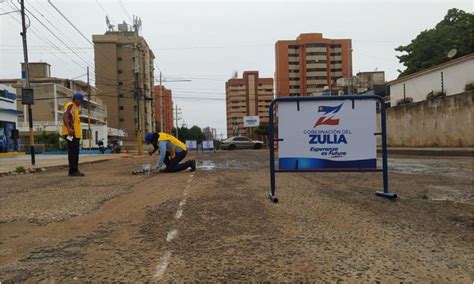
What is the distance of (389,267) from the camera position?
3.73m

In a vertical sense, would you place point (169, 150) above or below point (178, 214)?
above

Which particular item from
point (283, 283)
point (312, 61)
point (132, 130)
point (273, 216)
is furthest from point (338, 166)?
point (132, 130)

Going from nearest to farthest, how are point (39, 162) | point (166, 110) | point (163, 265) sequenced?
point (163, 265) < point (39, 162) < point (166, 110)

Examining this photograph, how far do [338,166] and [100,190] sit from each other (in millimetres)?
4843

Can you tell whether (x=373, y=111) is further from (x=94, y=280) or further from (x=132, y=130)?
(x=132, y=130)

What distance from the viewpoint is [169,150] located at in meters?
13.0

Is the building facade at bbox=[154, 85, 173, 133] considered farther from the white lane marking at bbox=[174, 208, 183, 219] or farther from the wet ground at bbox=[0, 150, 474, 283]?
the white lane marking at bbox=[174, 208, 183, 219]

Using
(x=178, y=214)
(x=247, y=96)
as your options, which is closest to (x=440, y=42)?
(x=178, y=214)

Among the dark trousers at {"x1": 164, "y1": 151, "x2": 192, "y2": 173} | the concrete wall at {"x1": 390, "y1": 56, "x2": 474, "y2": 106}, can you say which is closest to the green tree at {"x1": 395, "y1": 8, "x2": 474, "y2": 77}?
the concrete wall at {"x1": 390, "y1": 56, "x2": 474, "y2": 106}

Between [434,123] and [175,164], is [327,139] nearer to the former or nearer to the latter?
[175,164]

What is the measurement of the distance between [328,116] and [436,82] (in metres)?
23.3

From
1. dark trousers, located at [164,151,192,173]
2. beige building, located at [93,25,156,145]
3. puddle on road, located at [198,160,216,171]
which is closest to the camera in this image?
dark trousers, located at [164,151,192,173]

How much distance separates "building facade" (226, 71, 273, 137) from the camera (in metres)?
117

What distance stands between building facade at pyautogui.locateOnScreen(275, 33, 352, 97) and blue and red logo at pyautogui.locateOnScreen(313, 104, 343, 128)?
265ft
